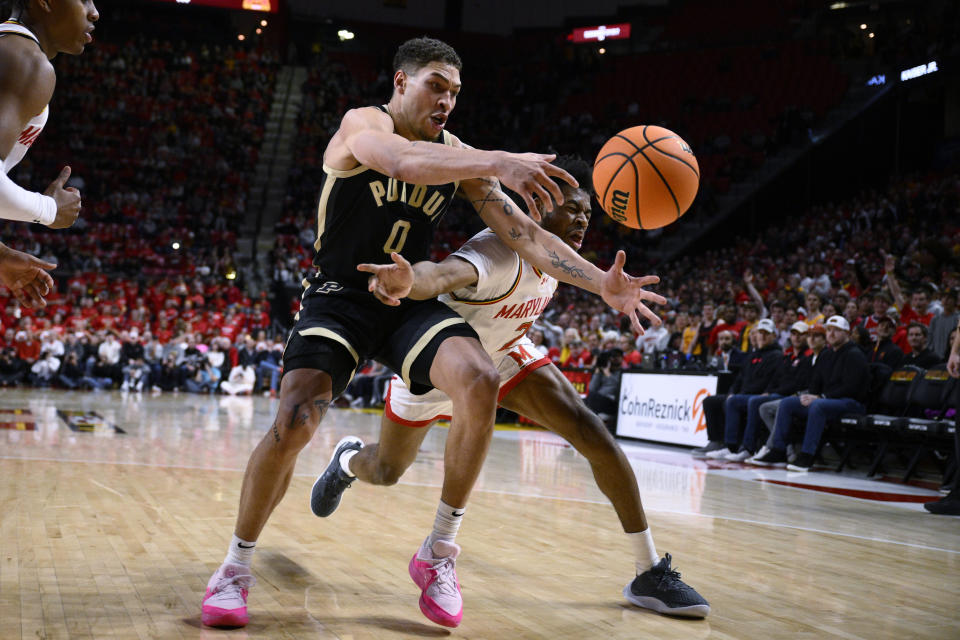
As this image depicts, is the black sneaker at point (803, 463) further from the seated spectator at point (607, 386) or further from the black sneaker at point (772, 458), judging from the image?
the seated spectator at point (607, 386)

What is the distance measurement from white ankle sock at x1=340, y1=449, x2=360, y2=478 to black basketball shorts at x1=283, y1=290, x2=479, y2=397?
3.53 feet

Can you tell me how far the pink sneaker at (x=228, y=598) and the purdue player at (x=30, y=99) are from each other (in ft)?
3.79

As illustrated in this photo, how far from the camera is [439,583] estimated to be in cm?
310

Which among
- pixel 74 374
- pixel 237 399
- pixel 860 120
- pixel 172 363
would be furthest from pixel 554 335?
pixel 860 120

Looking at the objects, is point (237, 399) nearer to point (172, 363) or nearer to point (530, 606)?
point (172, 363)

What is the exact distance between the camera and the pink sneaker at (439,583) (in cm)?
300

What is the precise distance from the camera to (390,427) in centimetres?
407

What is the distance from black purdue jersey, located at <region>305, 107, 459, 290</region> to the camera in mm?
3375

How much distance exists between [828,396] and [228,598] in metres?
7.80

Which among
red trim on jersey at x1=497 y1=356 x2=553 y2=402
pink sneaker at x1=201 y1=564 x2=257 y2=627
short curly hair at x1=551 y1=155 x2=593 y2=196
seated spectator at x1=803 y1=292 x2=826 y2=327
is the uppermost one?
short curly hair at x1=551 y1=155 x2=593 y2=196

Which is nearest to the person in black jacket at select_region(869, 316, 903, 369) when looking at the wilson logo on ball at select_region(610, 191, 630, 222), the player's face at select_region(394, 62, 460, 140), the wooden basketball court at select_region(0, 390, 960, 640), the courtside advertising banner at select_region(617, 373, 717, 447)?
the wooden basketball court at select_region(0, 390, 960, 640)

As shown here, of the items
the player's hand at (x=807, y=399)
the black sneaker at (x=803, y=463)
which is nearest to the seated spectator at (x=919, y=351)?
the player's hand at (x=807, y=399)

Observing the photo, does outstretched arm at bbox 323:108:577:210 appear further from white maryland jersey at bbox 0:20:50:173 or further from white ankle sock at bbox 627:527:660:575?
white ankle sock at bbox 627:527:660:575

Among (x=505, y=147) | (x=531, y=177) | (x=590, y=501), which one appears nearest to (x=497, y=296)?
(x=531, y=177)
